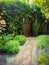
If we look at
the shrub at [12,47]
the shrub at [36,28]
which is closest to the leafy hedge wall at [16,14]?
the shrub at [36,28]

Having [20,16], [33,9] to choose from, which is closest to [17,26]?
[20,16]

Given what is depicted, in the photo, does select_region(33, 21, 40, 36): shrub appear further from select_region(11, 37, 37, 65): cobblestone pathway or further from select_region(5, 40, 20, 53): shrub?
select_region(5, 40, 20, 53): shrub

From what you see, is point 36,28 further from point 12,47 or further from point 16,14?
point 12,47

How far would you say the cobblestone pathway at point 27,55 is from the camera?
7873 mm

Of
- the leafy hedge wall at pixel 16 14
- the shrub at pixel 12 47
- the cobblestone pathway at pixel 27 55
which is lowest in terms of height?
the cobblestone pathway at pixel 27 55

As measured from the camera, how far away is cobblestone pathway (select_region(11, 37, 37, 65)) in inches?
310

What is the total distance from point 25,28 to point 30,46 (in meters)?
3.17

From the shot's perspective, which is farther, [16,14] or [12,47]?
[16,14]

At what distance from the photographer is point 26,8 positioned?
12812 mm

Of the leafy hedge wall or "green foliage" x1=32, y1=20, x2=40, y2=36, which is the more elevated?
the leafy hedge wall

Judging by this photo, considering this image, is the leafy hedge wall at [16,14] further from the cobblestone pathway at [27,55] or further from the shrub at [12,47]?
the shrub at [12,47]

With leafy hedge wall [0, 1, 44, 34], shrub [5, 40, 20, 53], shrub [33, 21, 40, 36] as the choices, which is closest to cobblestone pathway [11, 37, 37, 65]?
shrub [5, 40, 20, 53]

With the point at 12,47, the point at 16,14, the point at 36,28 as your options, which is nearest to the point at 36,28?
the point at 36,28

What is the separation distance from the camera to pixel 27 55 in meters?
8.70
